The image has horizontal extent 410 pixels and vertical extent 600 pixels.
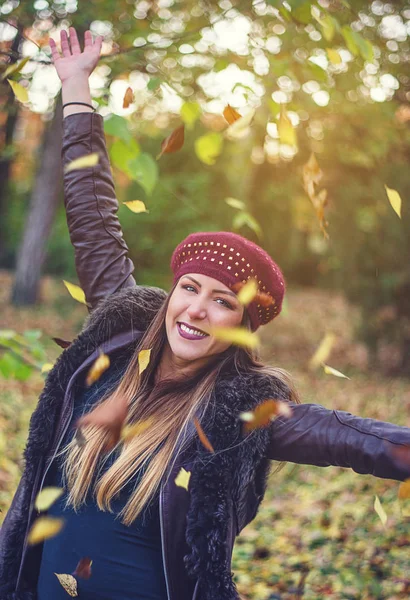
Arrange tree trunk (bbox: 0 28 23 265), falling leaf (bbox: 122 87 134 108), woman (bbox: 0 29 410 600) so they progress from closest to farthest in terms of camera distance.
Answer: woman (bbox: 0 29 410 600) < falling leaf (bbox: 122 87 134 108) < tree trunk (bbox: 0 28 23 265)

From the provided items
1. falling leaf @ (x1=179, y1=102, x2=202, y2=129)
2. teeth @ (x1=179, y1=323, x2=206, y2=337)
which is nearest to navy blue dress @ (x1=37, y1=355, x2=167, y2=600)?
teeth @ (x1=179, y1=323, x2=206, y2=337)

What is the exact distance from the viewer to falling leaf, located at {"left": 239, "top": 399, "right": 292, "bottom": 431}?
1768mm

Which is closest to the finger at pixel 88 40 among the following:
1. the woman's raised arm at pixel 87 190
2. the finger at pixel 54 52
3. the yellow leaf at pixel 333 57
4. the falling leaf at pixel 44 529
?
the woman's raised arm at pixel 87 190

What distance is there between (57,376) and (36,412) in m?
0.14

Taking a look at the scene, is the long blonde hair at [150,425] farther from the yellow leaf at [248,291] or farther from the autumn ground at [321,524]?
the autumn ground at [321,524]

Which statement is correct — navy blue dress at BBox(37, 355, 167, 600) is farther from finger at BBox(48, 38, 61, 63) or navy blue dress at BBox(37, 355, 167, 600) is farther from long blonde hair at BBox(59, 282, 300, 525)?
finger at BBox(48, 38, 61, 63)

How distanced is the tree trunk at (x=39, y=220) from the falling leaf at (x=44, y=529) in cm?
930

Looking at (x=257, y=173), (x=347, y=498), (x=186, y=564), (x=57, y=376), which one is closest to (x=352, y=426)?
(x=186, y=564)

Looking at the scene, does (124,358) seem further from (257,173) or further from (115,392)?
(257,173)

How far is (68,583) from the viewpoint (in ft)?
6.28

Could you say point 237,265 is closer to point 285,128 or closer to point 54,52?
point 285,128

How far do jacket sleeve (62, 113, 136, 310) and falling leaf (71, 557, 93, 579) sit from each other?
3.27 ft

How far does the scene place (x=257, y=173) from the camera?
25.4 meters

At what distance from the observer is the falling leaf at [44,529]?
1.95 metres
